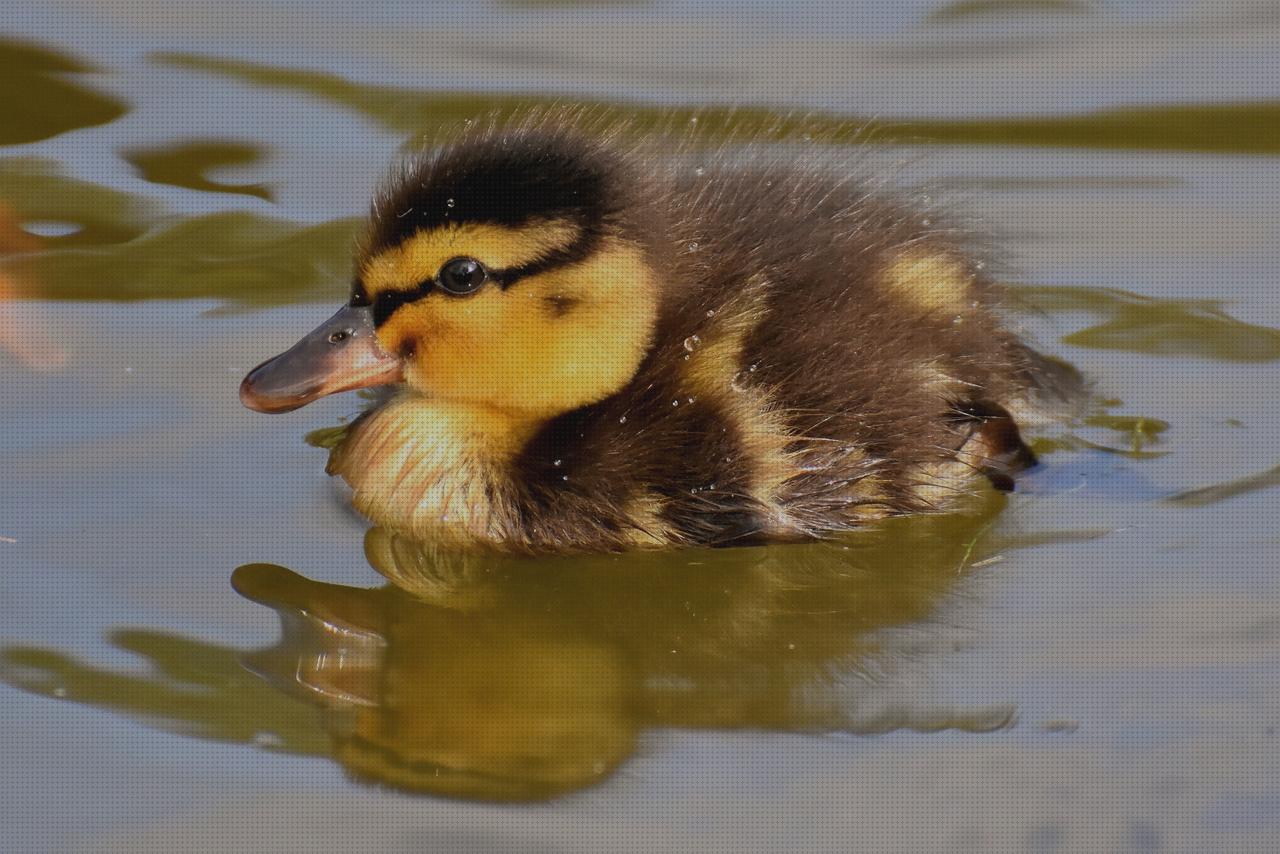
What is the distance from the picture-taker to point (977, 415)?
3.54 meters

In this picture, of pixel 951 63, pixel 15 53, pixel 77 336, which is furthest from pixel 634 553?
pixel 15 53

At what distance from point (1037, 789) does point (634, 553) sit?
0.88 m

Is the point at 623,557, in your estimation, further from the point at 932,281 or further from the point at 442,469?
the point at 932,281

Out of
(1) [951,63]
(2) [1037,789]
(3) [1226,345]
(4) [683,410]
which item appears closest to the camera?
(2) [1037,789]

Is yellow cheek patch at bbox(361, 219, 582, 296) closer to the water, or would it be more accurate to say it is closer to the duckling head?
the duckling head

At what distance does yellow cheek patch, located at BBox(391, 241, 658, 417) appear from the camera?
3.29 meters

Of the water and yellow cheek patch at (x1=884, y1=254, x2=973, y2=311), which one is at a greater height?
yellow cheek patch at (x1=884, y1=254, x2=973, y2=311)

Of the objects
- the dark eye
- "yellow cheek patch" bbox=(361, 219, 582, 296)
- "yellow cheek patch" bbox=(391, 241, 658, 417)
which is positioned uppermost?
"yellow cheek patch" bbox=(361, 219, 582, 296)

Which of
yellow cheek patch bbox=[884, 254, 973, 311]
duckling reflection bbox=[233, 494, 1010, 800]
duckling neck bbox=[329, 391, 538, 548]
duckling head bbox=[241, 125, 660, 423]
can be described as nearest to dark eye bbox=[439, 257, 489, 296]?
duckling head bbox=[241, 125, 660, 423]

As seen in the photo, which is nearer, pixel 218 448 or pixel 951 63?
pixel 218 448

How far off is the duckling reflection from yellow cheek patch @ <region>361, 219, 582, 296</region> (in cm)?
47

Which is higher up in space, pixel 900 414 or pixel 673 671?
pixel 900 414

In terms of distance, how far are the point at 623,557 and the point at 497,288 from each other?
0.47m

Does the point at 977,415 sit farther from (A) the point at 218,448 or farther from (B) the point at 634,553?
(A) the point at 218,448
